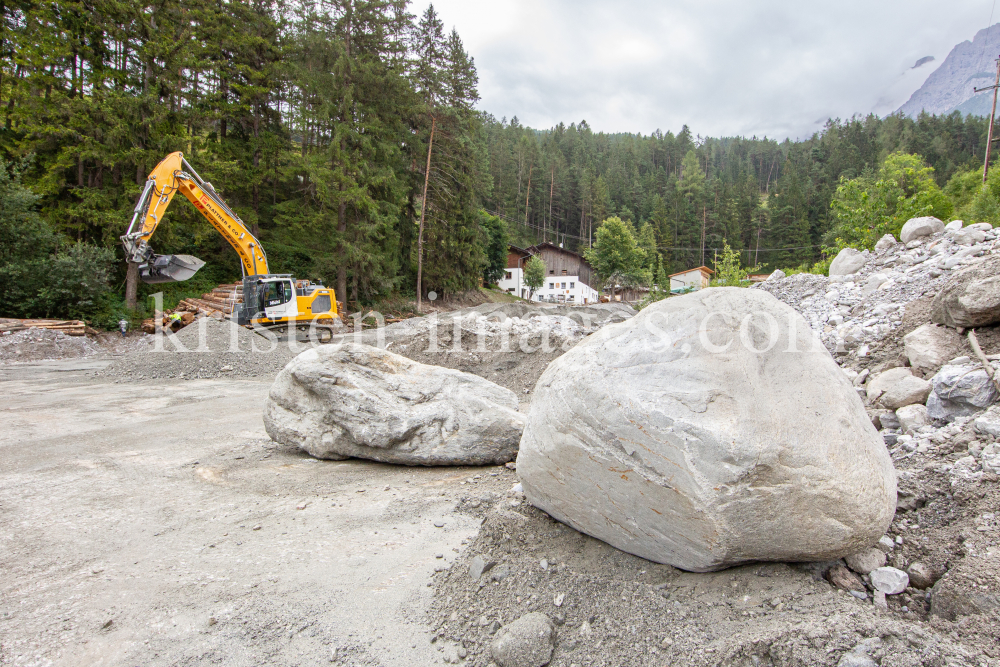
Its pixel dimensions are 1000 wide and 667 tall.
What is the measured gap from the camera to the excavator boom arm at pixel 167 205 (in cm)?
1359

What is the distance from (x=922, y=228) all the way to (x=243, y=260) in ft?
59.7

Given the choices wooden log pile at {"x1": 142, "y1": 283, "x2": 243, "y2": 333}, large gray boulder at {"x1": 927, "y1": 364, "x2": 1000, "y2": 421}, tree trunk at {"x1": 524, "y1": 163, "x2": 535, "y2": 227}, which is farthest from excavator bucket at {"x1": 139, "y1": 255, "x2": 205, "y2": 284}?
tree trunk at {"x1": 524, "y1": 163, "x2": 535, "y2": 227}

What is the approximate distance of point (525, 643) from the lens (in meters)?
2.31

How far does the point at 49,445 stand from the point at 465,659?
6.81m

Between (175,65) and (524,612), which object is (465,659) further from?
(175,65)

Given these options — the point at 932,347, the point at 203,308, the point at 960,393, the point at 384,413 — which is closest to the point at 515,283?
the point at 203,308

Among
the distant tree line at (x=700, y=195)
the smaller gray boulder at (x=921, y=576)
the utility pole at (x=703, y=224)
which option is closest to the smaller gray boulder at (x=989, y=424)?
the smaller gray boulder at (x=921, y=576)

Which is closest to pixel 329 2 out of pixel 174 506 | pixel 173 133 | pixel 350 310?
pixel 173 133

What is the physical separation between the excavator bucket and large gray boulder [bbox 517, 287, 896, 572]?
14.6 metres

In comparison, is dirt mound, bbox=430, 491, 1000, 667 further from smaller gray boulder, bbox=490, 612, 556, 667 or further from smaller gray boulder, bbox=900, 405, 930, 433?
smaller gray boulder, bbox=900, 405, 930, 433

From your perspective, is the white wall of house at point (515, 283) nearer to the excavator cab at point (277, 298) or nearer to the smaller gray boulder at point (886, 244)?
the excavator cab at point (277, 298)

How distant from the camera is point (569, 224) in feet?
235

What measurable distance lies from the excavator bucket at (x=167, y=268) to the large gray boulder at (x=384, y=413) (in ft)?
34.9

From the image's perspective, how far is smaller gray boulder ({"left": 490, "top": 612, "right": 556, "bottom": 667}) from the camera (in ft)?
7.39
